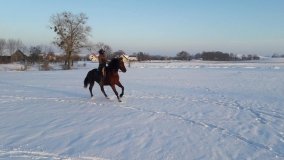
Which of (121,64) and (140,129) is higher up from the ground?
(121,64)

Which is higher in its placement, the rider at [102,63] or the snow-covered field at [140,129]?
the rider at [102,63]

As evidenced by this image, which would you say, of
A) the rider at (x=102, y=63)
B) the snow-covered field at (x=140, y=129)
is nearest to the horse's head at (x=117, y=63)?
the rider at (x=102, y=63)

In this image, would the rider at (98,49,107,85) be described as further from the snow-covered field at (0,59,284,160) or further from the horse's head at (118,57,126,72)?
the snow-covered field at (0,59,284,160)

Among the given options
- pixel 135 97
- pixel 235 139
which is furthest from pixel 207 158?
pixel 135 97

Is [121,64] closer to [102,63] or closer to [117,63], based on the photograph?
[117,63]

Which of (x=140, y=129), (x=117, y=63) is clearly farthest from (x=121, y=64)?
(x=140, y=129)

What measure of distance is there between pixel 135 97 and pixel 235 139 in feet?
26.4

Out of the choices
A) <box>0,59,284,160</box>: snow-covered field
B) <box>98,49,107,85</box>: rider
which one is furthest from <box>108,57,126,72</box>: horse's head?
<box>0,59,284,160</box>: snow-covered field

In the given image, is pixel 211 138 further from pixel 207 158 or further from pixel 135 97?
pixel 135 97

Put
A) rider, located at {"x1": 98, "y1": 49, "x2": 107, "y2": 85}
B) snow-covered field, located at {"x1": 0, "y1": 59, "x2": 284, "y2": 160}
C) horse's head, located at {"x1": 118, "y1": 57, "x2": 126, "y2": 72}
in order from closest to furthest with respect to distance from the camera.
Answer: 1. snow-covered field, located at {"x1": 0, "y1": 59, "x2": 284, "y2": 160}
2. horse's head, located at {"x1": 118, "y1": 57, "x2": 126, "y2": 72}
3. rider, located at {"x1": 98, "y1": 49, "x2": 107, "y2": 85}

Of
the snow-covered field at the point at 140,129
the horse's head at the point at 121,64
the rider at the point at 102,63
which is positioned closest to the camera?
the snow-covered field at the point at 140,129

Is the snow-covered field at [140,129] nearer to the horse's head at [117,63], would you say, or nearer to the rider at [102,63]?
the rider at [102,63]

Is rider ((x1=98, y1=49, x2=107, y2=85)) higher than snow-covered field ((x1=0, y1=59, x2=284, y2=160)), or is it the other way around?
rider ((x1=98, y1=49, x2=107, y2=85))

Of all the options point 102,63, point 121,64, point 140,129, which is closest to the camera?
point 140,129
